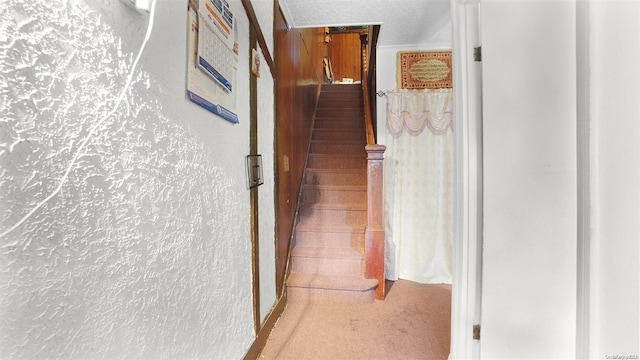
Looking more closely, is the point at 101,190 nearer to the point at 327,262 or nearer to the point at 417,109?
the point at 327,262

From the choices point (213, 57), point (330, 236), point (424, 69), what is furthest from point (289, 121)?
point (424, 69)

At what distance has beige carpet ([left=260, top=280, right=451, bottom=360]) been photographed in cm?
154

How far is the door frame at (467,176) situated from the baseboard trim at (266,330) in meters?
1.02

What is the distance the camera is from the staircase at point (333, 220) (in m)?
2.12

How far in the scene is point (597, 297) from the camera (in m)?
0.85

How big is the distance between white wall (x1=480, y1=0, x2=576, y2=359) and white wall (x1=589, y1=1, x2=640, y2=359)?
0.09 meters

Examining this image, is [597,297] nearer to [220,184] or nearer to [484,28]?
[484,28]

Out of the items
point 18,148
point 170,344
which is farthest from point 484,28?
point 170,344

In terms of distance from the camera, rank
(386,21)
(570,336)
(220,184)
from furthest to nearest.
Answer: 1. (386,21)
2. (220,184)
3. (570,336)

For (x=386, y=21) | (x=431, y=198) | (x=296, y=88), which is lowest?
(x=431, y=198)

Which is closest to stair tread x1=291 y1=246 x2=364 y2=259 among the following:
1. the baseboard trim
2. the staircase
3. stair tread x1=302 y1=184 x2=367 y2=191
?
the staircase

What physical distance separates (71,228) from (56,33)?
387mm

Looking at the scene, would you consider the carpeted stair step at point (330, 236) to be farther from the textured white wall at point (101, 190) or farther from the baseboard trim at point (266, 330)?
the textured white wall at point (101, 190)

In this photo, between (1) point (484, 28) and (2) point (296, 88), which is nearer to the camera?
(1) point (484, 28)
